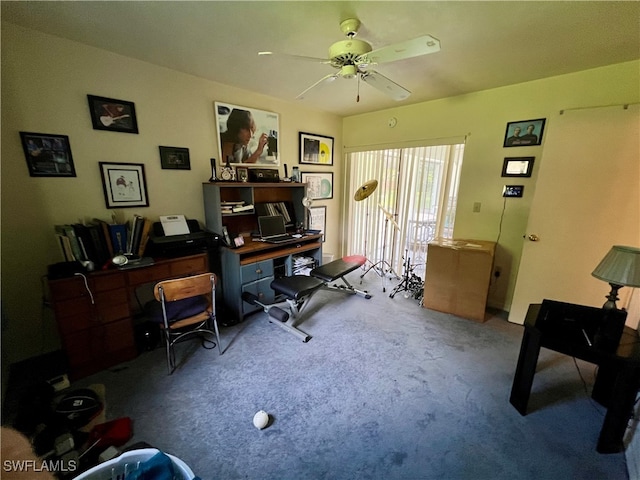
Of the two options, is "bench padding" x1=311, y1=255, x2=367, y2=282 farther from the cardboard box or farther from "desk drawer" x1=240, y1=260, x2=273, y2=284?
the cardboard box

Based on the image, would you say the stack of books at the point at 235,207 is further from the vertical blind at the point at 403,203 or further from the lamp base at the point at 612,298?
the lamp base at the point at 612,298

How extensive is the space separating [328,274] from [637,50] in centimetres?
306

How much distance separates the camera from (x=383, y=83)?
182 centimetres

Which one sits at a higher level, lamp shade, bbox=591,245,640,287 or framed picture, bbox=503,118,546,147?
framed picture, bbox=503,118,546,147

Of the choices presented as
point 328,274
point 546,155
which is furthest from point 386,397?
point 546,155

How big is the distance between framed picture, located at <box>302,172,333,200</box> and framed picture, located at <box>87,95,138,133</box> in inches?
80.6

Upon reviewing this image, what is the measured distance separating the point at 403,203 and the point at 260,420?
3253 millimetres

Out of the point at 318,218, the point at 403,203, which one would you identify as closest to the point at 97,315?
the point at 318,218

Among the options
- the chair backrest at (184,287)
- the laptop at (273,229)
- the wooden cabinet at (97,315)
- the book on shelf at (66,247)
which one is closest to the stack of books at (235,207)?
the laptop at (273,229)

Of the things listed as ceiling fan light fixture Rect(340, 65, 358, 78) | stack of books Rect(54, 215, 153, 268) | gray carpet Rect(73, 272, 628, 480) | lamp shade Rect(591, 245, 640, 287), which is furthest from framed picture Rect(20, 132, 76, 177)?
lamp shade Rect(591, 245, 640, 287)

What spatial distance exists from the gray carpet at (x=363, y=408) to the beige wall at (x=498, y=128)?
3.63 ft

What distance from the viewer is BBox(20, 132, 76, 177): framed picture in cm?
179

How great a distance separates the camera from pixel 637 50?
1820mm

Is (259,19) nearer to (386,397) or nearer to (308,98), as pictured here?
(308,98)
